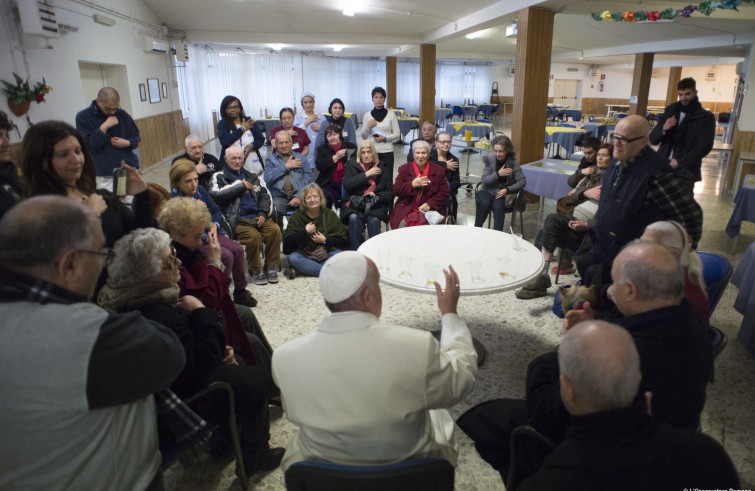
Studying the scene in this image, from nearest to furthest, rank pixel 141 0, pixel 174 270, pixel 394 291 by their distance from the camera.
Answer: pixel 174 270 → pixel 394 291 → pixel 141 0

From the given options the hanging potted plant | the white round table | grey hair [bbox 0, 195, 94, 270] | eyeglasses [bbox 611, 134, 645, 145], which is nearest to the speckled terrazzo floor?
the white round table

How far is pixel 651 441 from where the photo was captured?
0.92 m

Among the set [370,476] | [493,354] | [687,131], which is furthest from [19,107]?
[687,131]

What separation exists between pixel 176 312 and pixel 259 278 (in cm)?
240

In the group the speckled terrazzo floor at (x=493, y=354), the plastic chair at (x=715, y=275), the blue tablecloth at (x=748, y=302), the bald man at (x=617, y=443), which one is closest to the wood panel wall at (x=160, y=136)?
the speckled terrazzo floor at (x=493, y=354)

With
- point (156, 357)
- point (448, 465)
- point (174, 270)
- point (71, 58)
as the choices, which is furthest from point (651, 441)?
point (71, 58)

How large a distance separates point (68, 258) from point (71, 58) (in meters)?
6.43

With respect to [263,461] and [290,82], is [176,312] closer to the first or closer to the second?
[263,461]

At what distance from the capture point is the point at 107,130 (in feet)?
14.0

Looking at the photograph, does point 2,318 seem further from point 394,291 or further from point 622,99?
point 622,99

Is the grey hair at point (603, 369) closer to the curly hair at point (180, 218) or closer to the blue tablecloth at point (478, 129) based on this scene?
the curly hair at point (180, 218)

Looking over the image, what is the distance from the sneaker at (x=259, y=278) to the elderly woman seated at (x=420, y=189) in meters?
1.27

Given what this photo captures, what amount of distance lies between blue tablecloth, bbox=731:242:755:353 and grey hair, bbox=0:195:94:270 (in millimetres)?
3204

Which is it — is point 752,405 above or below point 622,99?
below
